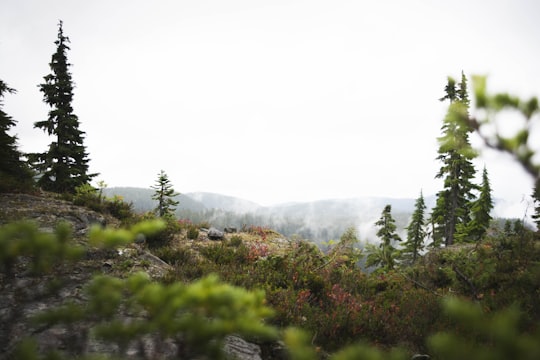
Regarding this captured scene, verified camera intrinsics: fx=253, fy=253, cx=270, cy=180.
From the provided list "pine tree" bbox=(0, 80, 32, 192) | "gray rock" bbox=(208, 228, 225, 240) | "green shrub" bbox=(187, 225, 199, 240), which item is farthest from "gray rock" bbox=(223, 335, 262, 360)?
"pine tree" bbox=(0, 80, 32, 192)

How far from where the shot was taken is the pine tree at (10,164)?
8141 millimetres

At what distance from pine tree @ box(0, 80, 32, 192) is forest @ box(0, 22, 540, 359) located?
42 mm

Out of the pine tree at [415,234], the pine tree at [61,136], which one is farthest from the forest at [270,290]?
the pine tree at [415,234]

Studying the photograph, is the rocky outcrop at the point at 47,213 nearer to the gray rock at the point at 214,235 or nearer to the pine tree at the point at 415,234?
the gray rock at the point at 214,235

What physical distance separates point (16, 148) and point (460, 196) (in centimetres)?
3395

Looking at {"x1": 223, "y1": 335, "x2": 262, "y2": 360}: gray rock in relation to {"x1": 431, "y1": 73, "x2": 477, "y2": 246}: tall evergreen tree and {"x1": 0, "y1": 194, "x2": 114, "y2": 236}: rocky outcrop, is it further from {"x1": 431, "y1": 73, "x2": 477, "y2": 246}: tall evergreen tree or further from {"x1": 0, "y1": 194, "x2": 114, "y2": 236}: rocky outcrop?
{"x1": 431, "y1": 73, "x2": 477, "y2": 246}: tall evergreen tree

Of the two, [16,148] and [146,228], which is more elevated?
[16,148]

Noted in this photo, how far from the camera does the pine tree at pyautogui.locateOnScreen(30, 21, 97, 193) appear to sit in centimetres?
1748

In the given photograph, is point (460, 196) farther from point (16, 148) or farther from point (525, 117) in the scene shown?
point (16, 148)

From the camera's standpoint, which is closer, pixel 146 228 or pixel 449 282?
pixel 146 228

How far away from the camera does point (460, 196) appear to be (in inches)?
1040

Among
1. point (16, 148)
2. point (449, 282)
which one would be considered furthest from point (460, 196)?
point (16, 148)

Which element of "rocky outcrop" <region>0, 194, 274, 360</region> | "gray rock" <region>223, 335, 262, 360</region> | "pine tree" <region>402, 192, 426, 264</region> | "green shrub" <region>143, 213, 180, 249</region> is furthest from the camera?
"pine tree" <region>402, 192, 426, 264</region>

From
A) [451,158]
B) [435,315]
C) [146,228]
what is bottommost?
[435,315]
